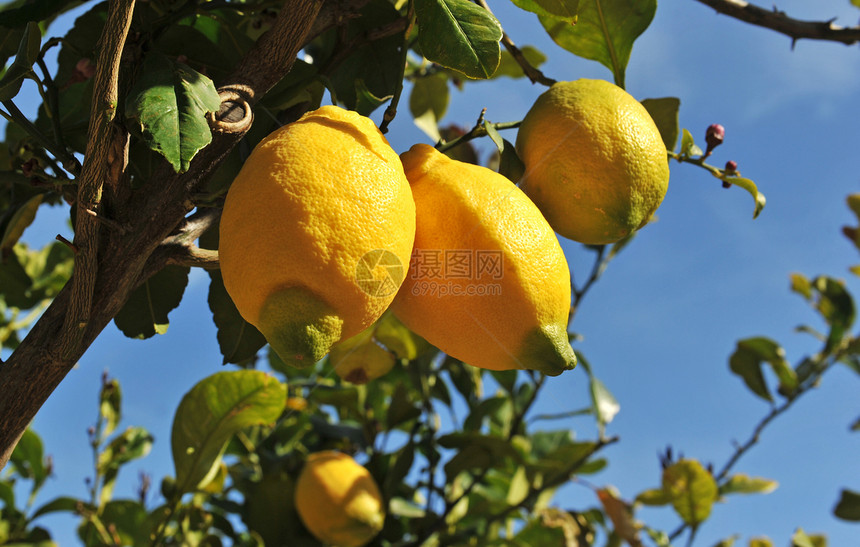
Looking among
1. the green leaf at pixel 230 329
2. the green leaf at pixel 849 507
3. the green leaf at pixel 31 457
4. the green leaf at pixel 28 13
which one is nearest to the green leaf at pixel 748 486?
the green leaf at pixel 849 507

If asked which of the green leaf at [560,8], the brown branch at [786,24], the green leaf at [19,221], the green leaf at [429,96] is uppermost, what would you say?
the brown branch at [786,24]

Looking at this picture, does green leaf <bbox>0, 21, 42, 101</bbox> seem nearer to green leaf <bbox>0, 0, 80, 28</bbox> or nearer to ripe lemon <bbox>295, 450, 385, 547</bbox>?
green leaf <bbox>0, 0, 80, 28</bbox>

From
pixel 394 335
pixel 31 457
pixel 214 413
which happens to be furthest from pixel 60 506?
pixel 394 335

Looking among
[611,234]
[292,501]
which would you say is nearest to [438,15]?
[611,234]

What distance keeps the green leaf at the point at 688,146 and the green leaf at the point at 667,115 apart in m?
0.06

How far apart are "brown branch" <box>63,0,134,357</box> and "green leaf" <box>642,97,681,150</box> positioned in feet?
2.29

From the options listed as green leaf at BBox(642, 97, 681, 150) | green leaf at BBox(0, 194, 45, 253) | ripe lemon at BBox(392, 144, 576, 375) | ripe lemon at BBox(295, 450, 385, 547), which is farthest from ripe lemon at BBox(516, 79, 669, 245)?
ripe lemon at BBox(295, 450, 385, 547)

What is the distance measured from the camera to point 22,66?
623 millimetres

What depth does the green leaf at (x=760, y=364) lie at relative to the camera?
6.23ft

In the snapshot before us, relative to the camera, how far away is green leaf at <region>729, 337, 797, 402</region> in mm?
1898

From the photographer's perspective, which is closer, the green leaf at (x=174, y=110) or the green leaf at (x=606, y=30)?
the green leaf at (x=174, y=110)

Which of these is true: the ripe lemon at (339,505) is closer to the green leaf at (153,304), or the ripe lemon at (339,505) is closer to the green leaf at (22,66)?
the green leaf at (153,304)

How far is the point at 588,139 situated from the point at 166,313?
2.02 ft

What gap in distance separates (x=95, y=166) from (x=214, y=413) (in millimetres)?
557
